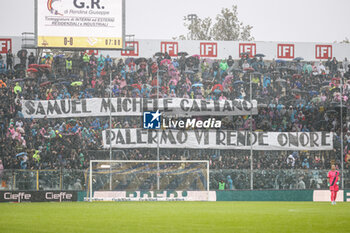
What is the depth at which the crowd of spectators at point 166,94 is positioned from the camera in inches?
1200

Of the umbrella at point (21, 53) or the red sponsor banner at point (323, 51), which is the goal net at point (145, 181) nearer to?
the umbrella at point (21, 53)

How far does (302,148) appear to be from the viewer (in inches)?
1267

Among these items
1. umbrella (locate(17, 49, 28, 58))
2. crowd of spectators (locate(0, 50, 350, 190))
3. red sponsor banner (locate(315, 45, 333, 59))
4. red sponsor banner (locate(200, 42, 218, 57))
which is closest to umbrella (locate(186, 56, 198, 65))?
crowd of spectators (locate(0, 50, 350, 190))

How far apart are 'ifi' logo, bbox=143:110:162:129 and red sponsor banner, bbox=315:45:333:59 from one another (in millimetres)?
15559

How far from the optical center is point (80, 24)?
118 feet

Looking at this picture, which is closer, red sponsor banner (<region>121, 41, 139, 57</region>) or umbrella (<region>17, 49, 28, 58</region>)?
umbrella (<region>17, 49, 28, 58</region>)

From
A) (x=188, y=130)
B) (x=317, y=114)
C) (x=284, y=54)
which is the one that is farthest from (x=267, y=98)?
(x=284, y=54)

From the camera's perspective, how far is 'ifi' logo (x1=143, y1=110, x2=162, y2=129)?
31.8 metres

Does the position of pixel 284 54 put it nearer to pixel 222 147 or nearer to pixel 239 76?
pixel 239 76

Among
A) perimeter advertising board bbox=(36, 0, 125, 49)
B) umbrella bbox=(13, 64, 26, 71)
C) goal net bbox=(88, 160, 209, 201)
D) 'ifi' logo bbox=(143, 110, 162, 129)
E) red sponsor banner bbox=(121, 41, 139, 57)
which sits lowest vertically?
goal net bbox=(88, 160, 209, 201)

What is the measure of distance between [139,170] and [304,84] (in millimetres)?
13491

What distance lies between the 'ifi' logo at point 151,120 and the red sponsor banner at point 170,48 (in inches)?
352

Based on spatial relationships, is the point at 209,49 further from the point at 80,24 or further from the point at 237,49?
the point at 80,24

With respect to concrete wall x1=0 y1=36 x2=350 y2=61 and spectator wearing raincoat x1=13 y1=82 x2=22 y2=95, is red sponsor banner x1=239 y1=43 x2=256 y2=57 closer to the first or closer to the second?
concrete wall x1=0 y1=36 x2=350 y2=61
